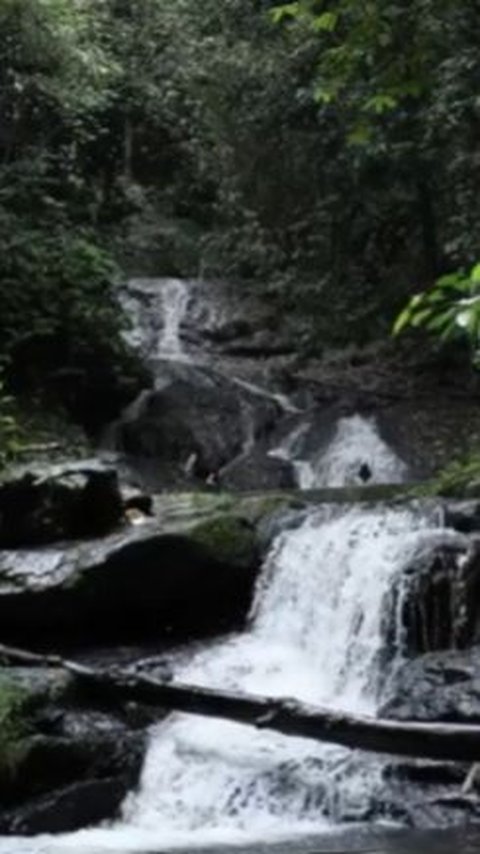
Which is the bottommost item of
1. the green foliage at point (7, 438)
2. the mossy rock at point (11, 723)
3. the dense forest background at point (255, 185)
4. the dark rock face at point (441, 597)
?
the mossy rock at point (11, 723)

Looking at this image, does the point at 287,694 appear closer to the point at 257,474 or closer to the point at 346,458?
the point at 257,474

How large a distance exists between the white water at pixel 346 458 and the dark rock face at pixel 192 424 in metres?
0.75

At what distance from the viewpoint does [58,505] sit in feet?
40.3

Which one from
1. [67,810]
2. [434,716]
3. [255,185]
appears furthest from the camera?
[255,185]

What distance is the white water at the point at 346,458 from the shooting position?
1722 cm

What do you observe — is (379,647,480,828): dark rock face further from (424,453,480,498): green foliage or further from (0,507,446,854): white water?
(424,453,480,498): green foliage

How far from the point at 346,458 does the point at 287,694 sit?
7593 mm

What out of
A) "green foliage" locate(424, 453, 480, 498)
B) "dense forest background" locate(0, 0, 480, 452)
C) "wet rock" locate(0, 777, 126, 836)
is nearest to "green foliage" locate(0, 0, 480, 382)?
"dense forest background" locate(0, 0, 480, 452)

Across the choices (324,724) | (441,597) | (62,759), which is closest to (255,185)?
(441,597)

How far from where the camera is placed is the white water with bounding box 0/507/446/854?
27.7ft

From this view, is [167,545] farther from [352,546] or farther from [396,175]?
[396,175]

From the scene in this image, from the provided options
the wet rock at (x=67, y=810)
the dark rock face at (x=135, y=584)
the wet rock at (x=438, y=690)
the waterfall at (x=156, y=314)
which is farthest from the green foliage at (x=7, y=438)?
the waterfall at (x=156, y=314)

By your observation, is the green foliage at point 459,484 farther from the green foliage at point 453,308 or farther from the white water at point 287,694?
the green foliage at point 453,308

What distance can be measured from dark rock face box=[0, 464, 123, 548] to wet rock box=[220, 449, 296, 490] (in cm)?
469
